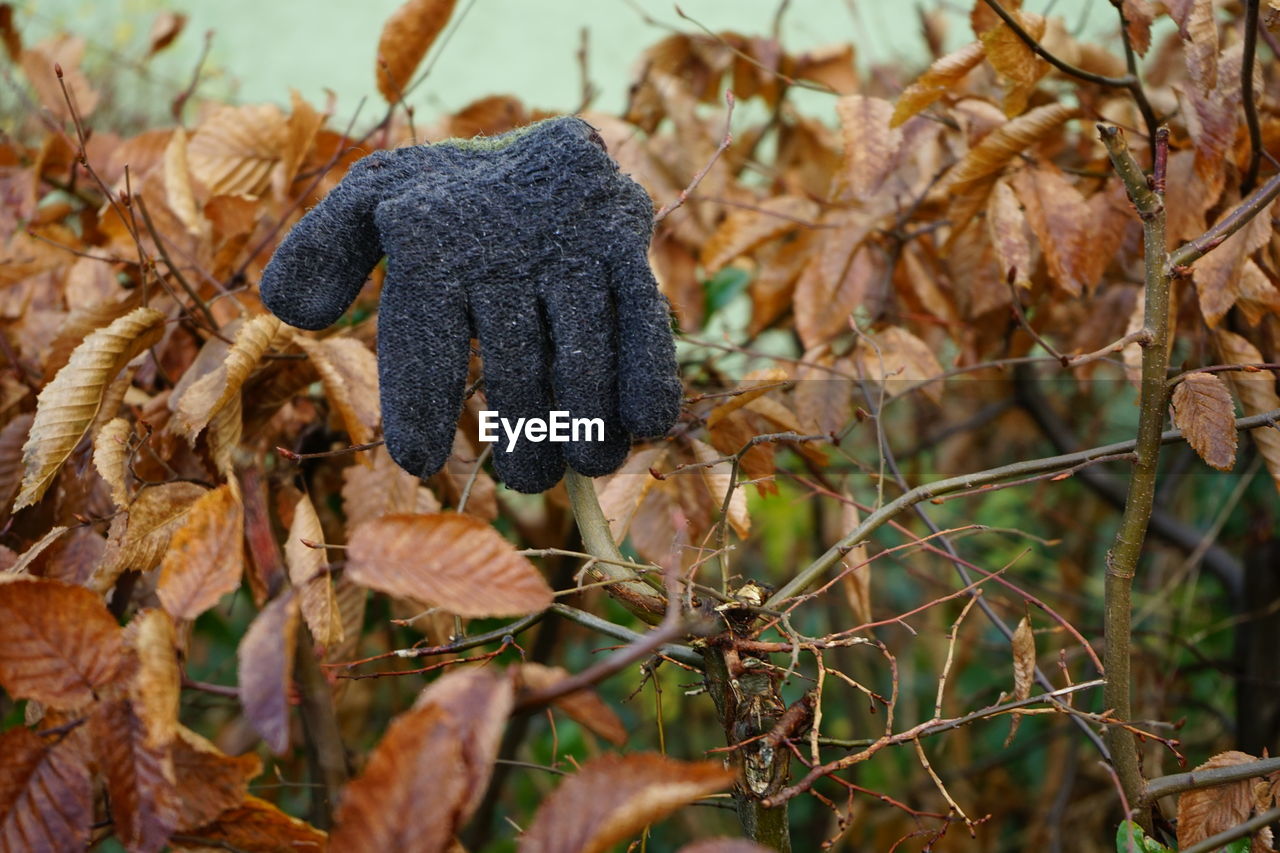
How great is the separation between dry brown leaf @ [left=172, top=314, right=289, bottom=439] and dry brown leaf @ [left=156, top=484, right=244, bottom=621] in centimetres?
21

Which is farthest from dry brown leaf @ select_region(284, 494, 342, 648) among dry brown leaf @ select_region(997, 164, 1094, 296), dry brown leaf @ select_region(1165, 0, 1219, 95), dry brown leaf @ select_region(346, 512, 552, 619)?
dry brown leaf @ select_region(1165, 0, 1219, 95)

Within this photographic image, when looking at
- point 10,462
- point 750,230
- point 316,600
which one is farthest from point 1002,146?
point 10,462

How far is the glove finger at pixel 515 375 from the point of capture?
712mm

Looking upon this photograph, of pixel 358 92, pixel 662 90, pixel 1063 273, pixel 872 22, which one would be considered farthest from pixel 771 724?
pixel 872 22

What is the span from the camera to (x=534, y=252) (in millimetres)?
709

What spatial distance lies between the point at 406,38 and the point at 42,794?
0.84m

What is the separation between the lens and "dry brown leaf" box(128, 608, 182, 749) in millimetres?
529

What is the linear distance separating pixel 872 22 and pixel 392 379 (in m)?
2.30

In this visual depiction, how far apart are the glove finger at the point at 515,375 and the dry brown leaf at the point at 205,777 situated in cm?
26

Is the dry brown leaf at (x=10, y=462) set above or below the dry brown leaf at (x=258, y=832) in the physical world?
above

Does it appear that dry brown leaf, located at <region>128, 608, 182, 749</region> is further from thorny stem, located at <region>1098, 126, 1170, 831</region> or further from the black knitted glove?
thorny stem, located at <region>1098, 126, 1170, 831</region>

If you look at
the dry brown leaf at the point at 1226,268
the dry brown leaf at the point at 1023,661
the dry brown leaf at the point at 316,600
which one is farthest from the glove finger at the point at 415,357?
the dry brown leaf at the point at 1226,268

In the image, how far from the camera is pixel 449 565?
0.55 meters

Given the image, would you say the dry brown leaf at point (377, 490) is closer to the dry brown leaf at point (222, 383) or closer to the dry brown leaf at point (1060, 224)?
the dry brown leaf at point (222, 383)
